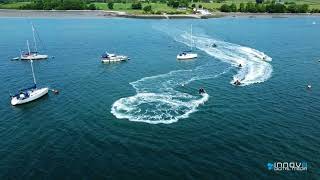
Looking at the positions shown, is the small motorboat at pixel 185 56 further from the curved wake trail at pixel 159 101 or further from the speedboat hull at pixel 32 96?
the speedboat hull at pixel 32 96

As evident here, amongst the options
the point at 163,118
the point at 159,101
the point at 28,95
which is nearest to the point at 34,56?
the point at 28,95

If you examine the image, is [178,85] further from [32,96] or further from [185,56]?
[32,96]

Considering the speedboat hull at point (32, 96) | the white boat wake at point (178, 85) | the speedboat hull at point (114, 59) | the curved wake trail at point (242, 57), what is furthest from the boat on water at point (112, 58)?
the speedboat hull at point (32, 96)

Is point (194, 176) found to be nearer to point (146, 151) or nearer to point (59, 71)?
point (146, 151)

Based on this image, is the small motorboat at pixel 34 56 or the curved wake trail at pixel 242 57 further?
the small motorboat at pixel 34 56

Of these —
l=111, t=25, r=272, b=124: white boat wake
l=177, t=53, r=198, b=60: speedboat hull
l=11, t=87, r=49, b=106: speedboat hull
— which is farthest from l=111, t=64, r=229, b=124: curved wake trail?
l=177, t=53, r=198, b=60: speedboat hull

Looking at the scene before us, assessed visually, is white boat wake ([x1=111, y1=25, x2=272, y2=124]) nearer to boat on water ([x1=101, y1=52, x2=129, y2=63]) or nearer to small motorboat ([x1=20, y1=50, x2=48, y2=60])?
boat on water ([x1=101, y1=52, x2=129, y2=63])

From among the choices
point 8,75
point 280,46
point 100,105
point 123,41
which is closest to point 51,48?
point 123,41
